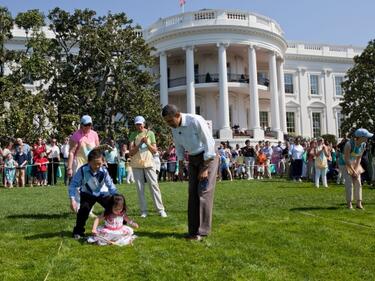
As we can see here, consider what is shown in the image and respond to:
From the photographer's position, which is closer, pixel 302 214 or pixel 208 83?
pixel 302 214

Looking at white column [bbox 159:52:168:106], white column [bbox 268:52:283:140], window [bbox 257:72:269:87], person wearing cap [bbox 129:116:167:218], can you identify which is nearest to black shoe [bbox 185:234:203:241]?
person wearing cap [bbox 129:116:167:218]

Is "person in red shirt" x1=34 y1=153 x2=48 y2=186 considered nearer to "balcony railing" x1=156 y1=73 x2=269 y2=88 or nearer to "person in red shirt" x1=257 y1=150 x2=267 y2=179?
"person in red shirt" x1=257 y1=150 x2=267 y2=179

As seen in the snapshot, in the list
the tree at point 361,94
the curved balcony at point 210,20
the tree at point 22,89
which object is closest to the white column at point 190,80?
the curved balcony at point 210,20

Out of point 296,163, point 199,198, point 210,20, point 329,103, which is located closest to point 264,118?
point 329,103

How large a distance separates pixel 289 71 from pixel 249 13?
11859mm

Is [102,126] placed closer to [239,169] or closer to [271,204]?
[239,169]

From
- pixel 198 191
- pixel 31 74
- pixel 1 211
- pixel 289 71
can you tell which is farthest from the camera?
pixel 289 71

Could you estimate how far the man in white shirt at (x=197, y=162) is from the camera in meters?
7.05

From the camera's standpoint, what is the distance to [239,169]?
25.2 metres

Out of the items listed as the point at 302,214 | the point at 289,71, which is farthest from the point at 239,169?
the point at 289,71

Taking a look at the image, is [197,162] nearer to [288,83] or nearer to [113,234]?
[113,234]

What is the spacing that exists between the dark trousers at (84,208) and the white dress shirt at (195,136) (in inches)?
56.6

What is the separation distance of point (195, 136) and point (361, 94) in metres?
29.4

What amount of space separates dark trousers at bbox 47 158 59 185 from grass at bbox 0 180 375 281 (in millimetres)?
10424
